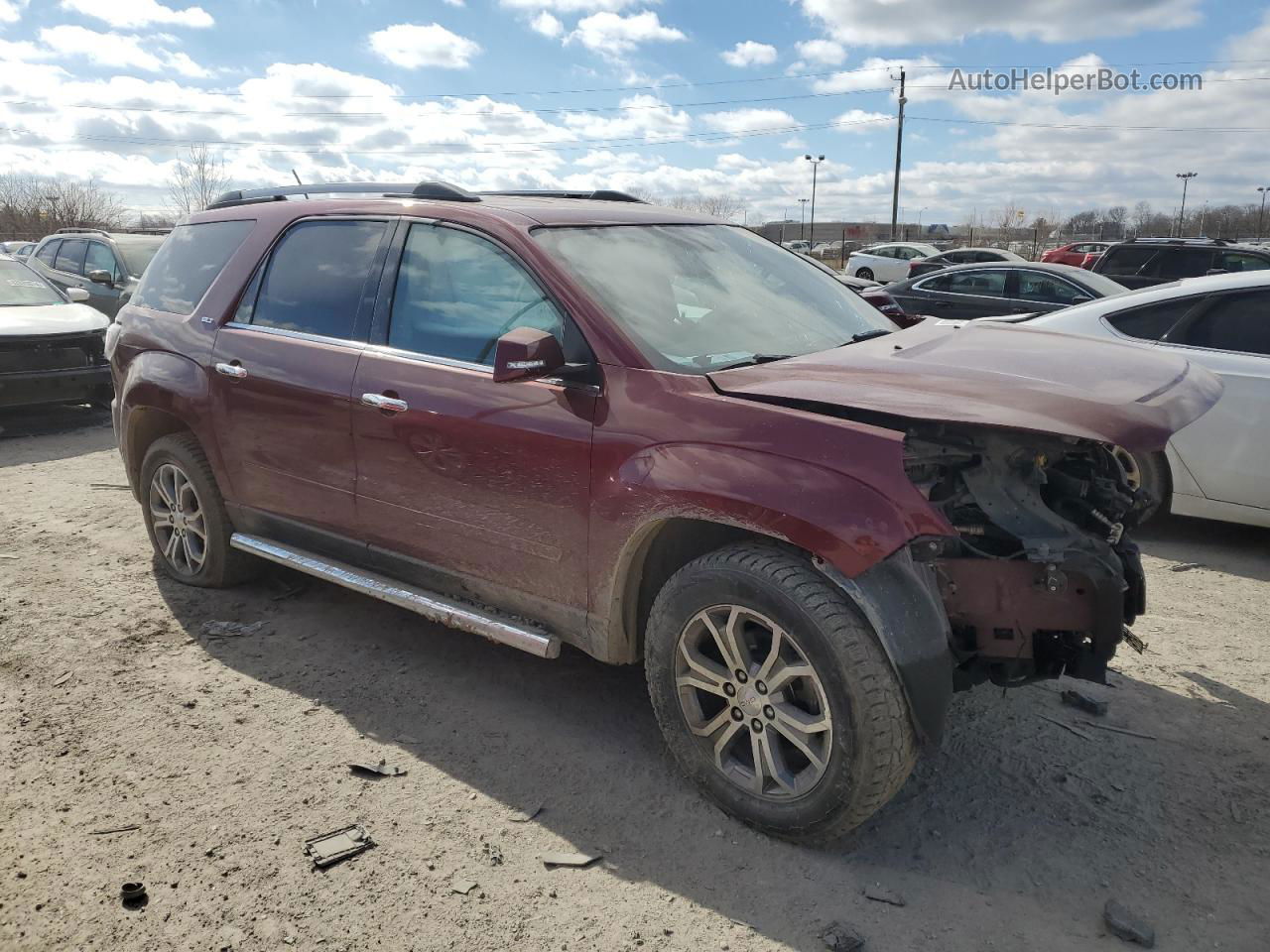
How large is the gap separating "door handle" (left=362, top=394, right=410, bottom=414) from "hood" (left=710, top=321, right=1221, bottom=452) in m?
1.24

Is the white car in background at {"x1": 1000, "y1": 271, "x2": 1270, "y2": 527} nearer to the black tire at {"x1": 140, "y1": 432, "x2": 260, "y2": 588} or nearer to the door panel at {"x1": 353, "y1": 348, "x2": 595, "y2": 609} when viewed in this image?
the door panel at {"x1": 353, "y1": 348, "x2": 595, "y2": 609}

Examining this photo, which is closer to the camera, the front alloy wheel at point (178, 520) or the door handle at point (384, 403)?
the door handle at point (384, 403)

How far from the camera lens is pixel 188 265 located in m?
4.81

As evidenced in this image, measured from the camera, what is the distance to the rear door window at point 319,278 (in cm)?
394

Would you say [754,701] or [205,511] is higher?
[205,511]

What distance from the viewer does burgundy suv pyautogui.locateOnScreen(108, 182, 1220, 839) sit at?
2.69 metres

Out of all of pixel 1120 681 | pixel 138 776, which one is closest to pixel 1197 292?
pixel 1120 681

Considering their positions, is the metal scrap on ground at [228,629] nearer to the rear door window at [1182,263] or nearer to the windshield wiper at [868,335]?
the windshield wiper at [868,335]

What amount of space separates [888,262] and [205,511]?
1156 inches

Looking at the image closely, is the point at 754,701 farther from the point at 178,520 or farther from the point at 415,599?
the point at 178,520

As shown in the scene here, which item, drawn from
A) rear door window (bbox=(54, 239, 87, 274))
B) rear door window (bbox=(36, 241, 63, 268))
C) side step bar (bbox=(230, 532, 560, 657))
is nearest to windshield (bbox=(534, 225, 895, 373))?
side step bar (bbox=(230, 532, 560, 657))

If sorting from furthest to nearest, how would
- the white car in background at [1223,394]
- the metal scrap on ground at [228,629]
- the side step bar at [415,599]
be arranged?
the white car in background at [1223,394] → the metal scrap on ground at [228,629] → the side step bar at [415,599]

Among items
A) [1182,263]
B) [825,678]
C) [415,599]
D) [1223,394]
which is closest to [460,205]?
[415,599]

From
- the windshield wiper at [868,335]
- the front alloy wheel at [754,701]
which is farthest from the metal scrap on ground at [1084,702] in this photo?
the windshield wiper at [868,335]
